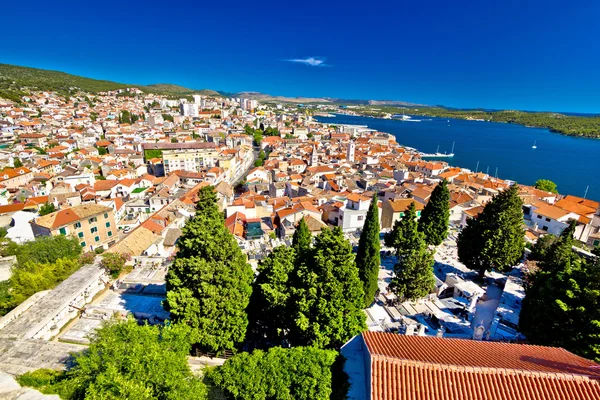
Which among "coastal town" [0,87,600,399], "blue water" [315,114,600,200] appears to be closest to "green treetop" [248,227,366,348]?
"coastal town" [0,87,600,399]

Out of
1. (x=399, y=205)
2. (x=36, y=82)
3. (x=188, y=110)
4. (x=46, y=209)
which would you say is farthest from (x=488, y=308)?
(x=36, y=82)

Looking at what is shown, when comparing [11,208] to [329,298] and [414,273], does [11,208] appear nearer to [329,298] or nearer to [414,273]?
[329,298]

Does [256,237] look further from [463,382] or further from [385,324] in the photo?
[463,382]

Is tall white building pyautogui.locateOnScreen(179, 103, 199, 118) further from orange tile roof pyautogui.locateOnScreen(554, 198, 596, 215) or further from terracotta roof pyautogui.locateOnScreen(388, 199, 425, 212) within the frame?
orange tile roof pyautogui.locateOnScreen(554, 198, 596, 215)

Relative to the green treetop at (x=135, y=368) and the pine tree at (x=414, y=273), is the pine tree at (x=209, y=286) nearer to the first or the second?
the green treetop at (x=135, y=368)

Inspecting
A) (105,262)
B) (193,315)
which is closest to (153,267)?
(105,262)

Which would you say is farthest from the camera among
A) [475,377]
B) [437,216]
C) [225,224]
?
[225,224]
